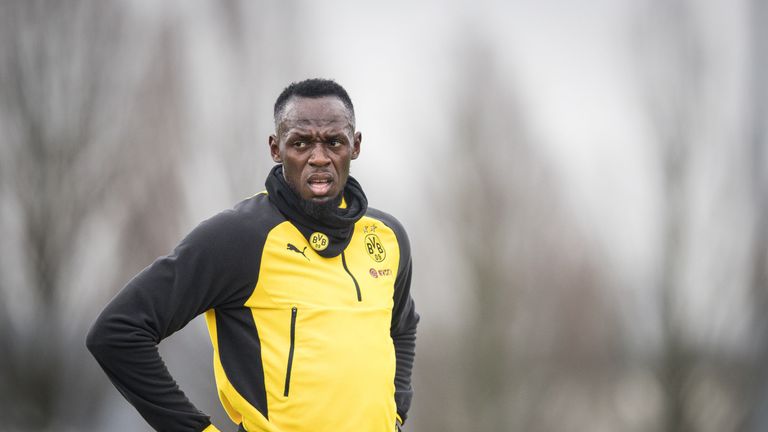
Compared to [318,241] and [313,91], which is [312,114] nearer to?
[313,91]

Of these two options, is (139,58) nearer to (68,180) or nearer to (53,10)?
(53,10)

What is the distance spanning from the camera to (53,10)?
354 inches

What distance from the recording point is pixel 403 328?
10.2 ft

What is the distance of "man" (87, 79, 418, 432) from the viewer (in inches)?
90.6

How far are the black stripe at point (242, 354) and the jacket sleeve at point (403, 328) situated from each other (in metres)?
0.64

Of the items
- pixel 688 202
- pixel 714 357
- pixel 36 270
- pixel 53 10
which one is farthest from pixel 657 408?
pixel 53 10

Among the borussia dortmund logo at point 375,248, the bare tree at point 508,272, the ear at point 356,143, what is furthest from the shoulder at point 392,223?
the bare tree at point 508,272

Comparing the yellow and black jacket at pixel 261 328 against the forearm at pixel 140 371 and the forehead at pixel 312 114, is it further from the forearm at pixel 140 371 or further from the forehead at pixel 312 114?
the forehead at pixel 312 114

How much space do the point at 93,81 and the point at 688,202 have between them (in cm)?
672

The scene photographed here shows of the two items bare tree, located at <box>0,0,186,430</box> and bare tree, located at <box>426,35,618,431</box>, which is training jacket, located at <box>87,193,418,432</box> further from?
bare tree, located at <box>426,35,618,431</box>

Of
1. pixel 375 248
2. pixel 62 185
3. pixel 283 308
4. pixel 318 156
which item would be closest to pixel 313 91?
pixel 318 156

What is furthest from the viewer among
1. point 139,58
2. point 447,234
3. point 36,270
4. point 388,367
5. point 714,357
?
point 447,234

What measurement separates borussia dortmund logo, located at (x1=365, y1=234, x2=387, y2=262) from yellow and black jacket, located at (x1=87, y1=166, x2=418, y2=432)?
0.52 ft

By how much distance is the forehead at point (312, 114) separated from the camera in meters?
2.48
